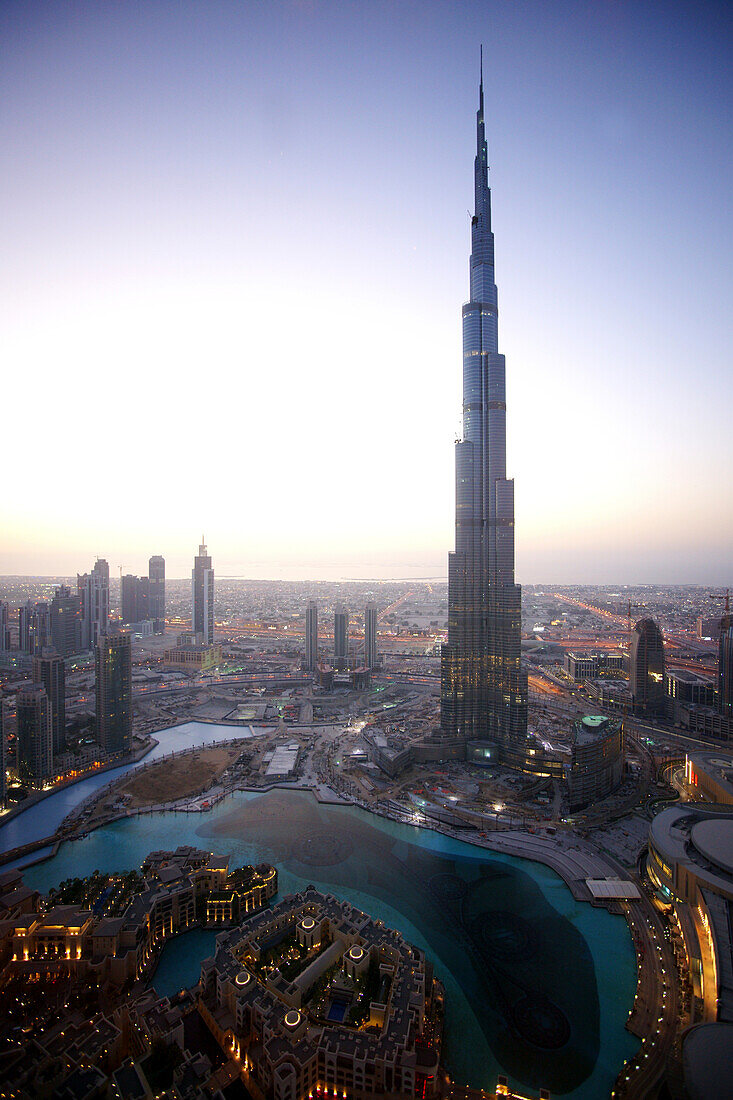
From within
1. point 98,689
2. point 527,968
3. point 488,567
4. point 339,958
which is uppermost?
point 488,567

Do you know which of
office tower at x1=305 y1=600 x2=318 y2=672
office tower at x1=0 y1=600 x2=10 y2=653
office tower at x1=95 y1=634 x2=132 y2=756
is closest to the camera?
office tower at x1=95 y1=634 x2=132 y2=756

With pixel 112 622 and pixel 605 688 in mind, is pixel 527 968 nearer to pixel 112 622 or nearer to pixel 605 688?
pixel 605 688

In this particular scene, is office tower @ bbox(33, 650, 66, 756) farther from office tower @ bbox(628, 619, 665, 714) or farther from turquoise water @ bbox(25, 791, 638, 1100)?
office tower @ bbox(628, 619, 665, 714)

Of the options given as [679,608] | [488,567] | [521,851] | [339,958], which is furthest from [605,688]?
[679,608]

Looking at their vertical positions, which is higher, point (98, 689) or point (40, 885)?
point (98, 689)

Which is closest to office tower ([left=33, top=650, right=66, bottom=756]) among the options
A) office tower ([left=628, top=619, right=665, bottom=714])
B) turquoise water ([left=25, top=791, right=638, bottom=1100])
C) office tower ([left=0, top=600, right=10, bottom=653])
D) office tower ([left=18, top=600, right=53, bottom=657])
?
turquoise water ([left=25, top=791, right=638, bottom=1100])

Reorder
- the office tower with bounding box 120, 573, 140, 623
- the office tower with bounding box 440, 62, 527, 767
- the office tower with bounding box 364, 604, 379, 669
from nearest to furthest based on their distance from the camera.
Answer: the office tower with bounding box 440, 62, 527, 767 < the office tower with bounding box 364, 604, 379, 669 < the office tower with bounding box 120, 573, 140, 623

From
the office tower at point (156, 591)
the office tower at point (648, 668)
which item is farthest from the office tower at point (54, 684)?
the office tower at point (156, 591)
